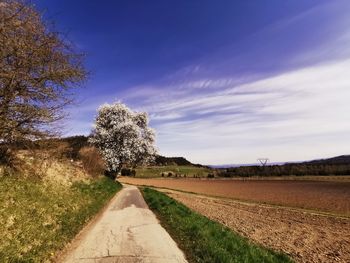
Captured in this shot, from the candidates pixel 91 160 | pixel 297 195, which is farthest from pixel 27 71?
pixel 297 195

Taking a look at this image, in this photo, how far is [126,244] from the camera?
1145 centimetres

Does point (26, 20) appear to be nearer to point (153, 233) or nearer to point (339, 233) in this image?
point (153, 233)

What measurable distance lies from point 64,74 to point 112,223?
6828 mm

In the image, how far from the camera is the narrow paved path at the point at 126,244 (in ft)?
32.0

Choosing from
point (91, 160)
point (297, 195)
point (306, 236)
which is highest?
point (91, 160)

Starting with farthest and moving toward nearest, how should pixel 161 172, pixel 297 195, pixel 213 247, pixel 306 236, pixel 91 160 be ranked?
1. pixel 161 172
2. pixel 297 195
3. pixel 91 160
4. pixel 306 236
5. pixel 213 247

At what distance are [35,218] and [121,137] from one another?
147ft

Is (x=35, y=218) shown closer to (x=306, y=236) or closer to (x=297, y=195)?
(x=306, y=236)

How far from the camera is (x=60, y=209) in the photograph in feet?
48.5

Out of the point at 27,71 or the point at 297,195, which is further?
the point at 297,195

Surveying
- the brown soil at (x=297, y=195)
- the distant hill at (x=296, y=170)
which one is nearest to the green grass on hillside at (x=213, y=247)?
the brown soil at (x=297, y=195)

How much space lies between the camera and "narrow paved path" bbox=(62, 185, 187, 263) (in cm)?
977

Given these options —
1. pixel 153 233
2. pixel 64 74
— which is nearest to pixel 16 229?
pixel 153 233

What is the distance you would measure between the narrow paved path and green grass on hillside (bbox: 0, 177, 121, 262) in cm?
67
